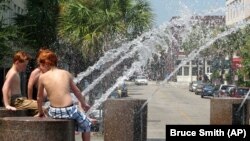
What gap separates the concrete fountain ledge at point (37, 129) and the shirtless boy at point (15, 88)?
203 centimetres

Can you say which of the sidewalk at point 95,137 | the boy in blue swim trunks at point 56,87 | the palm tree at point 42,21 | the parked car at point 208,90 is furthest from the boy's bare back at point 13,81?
the parked car at point 208,90

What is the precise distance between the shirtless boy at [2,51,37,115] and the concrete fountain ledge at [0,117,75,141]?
6.66 feet

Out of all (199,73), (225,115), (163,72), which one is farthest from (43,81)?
(199,73)

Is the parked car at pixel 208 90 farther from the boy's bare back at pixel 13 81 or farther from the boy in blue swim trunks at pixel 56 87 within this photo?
the boy in blue swim trunks at pixel 56 87

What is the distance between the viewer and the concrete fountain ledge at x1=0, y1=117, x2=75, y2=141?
7.58 meters

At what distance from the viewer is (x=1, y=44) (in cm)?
2041

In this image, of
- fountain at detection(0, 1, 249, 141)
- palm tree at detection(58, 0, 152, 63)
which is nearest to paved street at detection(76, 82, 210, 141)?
fountain at detection(0, 1, 249, 141)

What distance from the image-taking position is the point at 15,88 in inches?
398

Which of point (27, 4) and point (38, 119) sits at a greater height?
point (27, 4)

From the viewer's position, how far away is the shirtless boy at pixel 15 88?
9.88 meters

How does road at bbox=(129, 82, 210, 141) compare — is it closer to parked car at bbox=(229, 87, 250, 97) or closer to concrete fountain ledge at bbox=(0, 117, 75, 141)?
parked car at bbox=(229, 87, 250, 97)

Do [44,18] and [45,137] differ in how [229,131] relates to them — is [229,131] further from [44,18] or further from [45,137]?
[44,18]

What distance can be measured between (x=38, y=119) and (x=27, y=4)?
2931 cm

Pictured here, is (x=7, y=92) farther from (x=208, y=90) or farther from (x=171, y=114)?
(x=208, y=90)
